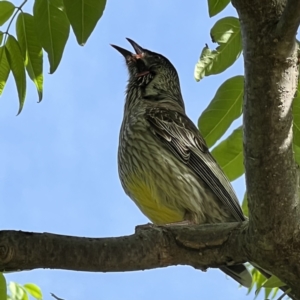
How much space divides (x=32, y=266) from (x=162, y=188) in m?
1.56

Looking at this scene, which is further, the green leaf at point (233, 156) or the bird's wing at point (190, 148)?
the bird's wing at point (190, 148)

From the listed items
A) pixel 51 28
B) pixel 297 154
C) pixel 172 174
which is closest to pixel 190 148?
pixel 172 174

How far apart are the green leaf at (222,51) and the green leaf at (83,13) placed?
0.62m

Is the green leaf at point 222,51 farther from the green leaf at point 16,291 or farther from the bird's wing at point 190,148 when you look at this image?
the green leaf at point 16,291

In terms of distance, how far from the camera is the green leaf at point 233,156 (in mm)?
3018

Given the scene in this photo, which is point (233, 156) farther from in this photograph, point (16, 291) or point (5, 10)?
point (16, 291)

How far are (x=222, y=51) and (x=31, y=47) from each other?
34.1 inches

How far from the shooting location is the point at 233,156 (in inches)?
119

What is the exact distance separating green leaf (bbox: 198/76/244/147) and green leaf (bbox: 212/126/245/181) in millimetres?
73

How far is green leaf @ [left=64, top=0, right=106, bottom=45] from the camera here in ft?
8.14

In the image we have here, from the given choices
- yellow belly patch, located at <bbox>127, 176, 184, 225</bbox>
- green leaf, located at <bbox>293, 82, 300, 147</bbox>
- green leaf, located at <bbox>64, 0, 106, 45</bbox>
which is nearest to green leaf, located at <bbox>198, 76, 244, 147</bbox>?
green leaf, located at <bbox>293, 82, 300, 147</bbox>

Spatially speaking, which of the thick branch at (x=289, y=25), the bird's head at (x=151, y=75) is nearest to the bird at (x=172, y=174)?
the bird's head at (x=151, y=75)

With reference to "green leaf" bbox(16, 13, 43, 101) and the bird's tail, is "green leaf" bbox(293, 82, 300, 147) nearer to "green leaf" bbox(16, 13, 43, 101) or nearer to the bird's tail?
the bird's tail

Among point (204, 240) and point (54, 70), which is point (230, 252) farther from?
point (54, 70)
